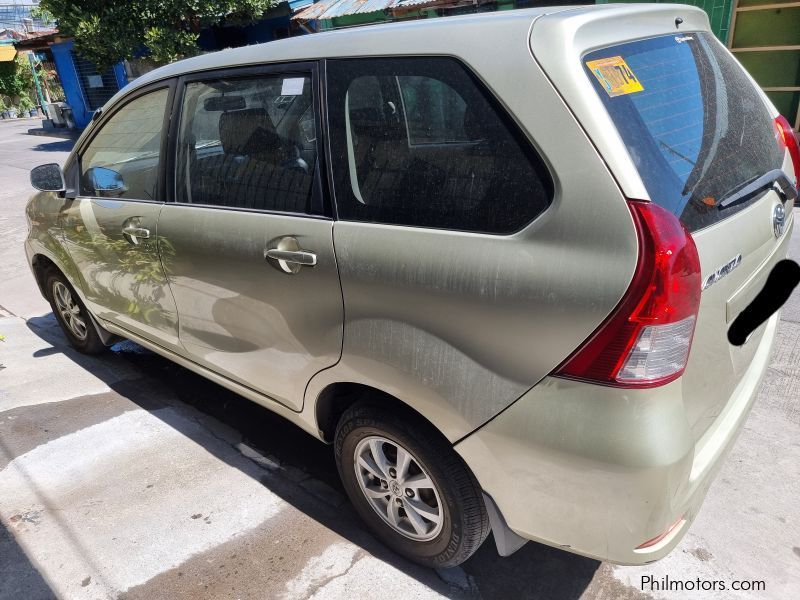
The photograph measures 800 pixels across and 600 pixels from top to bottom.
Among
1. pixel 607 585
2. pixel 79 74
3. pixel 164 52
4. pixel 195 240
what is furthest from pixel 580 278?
pixel 79 74

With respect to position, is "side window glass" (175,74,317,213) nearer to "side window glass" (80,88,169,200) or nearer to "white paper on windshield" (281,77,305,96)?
"white paper on windshield" (281,77,305,96)

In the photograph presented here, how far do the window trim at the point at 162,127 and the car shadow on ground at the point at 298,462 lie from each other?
124cm

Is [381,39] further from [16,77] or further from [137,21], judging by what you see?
[16,77]

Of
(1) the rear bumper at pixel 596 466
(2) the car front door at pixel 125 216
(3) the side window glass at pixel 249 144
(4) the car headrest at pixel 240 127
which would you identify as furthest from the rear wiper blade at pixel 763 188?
(2) the car front door at pixel 125 216

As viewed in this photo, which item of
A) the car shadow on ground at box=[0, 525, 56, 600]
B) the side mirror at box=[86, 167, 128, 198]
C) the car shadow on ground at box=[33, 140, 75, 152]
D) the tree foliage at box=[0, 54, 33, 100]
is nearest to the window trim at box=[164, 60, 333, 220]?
the side mirror at box=[86, 167, 128, 198]

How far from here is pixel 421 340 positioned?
179 cm

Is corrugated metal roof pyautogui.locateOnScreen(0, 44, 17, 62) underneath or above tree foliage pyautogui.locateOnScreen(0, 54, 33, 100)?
above

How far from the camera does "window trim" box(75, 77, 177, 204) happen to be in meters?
2.73

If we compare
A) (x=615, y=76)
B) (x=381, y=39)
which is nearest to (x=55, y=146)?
(x=381, y=39)

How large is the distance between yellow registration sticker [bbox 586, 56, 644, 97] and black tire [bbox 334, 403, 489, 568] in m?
1.14

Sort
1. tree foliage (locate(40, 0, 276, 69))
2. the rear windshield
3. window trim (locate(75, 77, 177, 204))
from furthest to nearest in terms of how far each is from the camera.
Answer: tree foliage (locate(40, 0, 276, 69)) → window trim (locate(75, 77, 177, 204)) → the rear windshield

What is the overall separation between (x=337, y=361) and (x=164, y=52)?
12.0 m

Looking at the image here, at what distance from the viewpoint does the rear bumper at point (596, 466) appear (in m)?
1.51

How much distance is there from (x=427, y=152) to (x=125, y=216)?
1.84 metres
